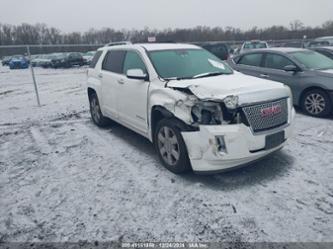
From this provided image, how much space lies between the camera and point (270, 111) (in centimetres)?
374

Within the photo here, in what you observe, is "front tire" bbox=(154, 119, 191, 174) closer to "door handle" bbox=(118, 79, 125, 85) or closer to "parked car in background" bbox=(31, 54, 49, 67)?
"door handle" bbox=(118, 79, 125, 85)

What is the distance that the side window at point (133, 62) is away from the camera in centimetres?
469

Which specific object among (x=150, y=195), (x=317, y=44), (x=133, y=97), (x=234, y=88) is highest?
(x=317, y=44)

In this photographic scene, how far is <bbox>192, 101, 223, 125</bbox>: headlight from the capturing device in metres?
3.49

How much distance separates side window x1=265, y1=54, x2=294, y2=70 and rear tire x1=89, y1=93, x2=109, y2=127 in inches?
179

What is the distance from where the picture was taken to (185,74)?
14.6 ft

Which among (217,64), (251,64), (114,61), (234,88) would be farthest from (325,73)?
(114,61)

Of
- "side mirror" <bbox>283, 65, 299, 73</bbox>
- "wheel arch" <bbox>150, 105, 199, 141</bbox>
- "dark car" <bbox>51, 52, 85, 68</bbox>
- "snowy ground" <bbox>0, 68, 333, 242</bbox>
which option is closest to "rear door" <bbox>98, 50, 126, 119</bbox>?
"snowy ground" <bbox>0, 68, 333, 242</bbox>

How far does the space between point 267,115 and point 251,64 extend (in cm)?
479

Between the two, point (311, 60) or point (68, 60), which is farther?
point (68, 60)

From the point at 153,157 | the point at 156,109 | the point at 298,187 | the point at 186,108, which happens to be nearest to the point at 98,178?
the point at 153,157

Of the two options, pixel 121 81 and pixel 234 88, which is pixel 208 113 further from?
pixel 121 81

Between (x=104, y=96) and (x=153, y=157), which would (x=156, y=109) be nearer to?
(x=153, y=157)

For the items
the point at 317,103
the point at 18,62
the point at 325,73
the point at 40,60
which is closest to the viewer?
the point at 325,73
